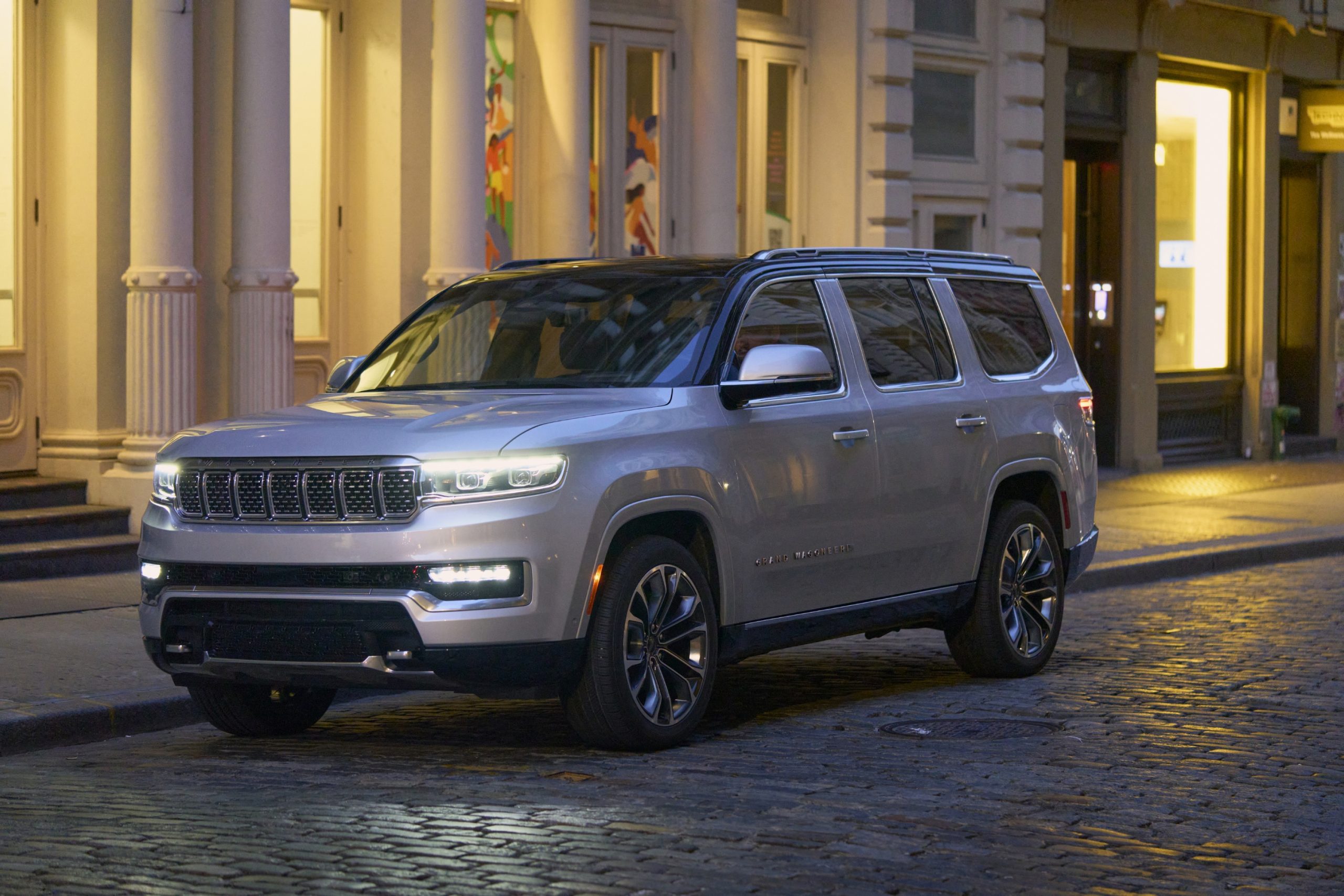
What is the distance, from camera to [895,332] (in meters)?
9.19

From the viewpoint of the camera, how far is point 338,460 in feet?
24.1

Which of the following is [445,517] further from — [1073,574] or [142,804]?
[1073,574]

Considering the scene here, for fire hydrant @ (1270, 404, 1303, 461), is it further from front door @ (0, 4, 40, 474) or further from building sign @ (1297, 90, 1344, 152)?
front door @ (0, 4, 40, 474)

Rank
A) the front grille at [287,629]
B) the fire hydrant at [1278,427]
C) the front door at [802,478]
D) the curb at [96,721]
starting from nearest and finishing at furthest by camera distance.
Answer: the front grille at [287,629] → the front door at [802,478] → the curb at [96,721] → the fire hydrant at [1278,427]

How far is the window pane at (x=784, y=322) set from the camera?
8.41 meters

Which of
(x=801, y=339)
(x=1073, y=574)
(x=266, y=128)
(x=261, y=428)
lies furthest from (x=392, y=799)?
(x=266, y=128)

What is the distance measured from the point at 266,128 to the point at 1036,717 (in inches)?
302

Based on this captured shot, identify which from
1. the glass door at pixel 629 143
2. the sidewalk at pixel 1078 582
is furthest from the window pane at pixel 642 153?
the sidewalk at pixel 1078 582

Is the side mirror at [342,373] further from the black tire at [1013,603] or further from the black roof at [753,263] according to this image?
the black tire at [1013,603]

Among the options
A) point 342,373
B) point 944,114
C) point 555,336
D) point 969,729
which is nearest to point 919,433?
point 969,729

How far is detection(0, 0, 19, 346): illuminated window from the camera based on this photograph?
1422 centimetres

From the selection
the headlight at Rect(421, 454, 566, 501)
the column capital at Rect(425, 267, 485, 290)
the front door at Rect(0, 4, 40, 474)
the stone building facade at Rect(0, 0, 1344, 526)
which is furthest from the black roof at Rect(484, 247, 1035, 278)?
the column capital at Rect(425, 267, 485, 290)

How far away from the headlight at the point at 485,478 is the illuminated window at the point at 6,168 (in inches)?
316

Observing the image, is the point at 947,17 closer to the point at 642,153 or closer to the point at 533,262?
the point at 642,153
